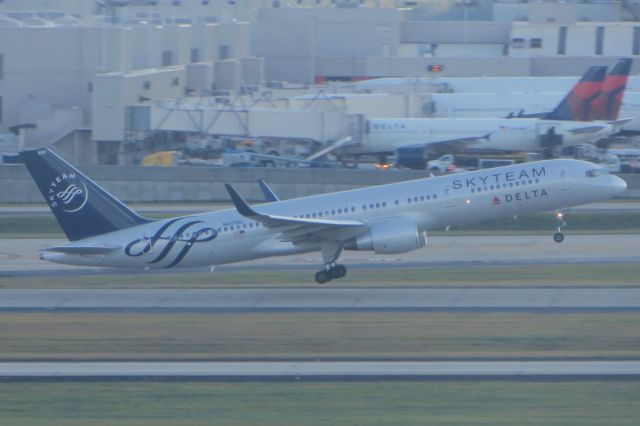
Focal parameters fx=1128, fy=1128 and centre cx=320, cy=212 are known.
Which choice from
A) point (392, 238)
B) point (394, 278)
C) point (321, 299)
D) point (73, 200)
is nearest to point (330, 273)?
point (394, 278)

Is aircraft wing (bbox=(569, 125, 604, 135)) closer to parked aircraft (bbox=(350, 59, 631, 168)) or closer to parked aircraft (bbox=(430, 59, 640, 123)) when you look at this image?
parked aircraft (bbox=(350, 59, 631, 168))

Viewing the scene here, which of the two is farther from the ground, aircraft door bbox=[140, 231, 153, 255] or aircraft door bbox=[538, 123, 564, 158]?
aircraft door bbox=[538, 123, 564, 158]

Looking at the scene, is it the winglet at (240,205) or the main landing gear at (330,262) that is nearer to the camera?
the winglet at (240,205)

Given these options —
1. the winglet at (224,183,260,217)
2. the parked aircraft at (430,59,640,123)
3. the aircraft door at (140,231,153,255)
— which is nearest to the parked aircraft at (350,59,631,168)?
the parked aircraft at (430,59,640,123)

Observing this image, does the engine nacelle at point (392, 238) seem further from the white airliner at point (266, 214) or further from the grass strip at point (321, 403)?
the grass strip at point (321, 403)

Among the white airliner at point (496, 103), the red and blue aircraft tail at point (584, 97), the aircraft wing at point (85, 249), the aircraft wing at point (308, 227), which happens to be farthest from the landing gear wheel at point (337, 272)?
the white airliner at point (496, 103)

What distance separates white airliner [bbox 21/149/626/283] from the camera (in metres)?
37.0

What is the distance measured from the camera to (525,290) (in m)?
34.9

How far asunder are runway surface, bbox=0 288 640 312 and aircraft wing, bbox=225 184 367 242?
5.88 ft

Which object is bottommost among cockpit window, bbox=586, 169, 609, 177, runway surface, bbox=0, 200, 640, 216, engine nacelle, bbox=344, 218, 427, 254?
runway surface, bbox=0, 200, 640, 216

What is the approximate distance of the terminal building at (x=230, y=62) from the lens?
266 ft

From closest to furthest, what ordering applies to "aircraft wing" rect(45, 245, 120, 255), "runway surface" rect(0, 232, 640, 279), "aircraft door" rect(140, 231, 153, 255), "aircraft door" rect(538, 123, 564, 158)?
"aircraft wing" rect(45, 245, 120, 255) < "aircraft door" rect(140, 231, 153, 255) < "runway surface" rect(0, 232, 640, 279) < "aircraft door" rect(538, 123, 564, 158)

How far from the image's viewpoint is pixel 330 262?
3781cm

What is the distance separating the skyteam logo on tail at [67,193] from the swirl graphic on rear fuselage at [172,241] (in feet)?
7.25
